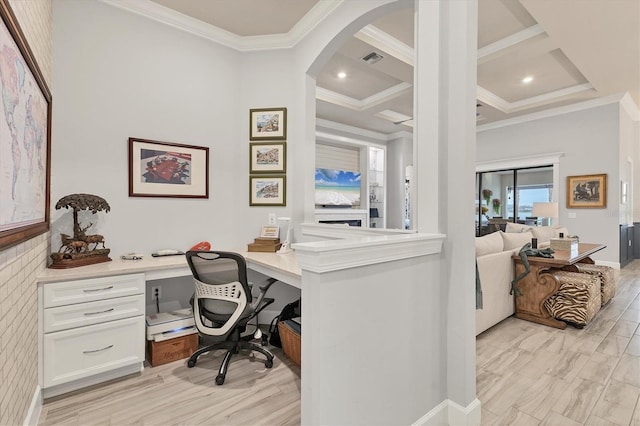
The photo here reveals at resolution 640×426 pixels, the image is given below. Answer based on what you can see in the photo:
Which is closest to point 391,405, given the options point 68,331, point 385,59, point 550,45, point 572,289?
point 68,331

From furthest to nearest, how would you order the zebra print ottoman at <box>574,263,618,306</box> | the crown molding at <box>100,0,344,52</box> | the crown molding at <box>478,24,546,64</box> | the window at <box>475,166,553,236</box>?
the window at <box>475,166,553,236</box> → the zebra print ottoman at <box>574,263,618,306</box> → the crown molding at <box>478,24,546,64</box> → the crown molding at <box>100,0,344,52</box>

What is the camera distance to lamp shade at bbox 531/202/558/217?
469 cm

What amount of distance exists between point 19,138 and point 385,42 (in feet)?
11.4

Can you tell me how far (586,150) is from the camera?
5840 millimetres

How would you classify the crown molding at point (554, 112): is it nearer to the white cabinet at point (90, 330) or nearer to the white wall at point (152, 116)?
the white wall at point (152, 116)

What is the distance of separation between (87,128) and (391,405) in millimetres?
2950

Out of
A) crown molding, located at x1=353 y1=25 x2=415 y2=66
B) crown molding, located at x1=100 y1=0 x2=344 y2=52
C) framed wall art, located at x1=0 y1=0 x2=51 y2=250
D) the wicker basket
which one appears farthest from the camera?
crown molding, located at x1=353 y1=25 x2=415 y2=66

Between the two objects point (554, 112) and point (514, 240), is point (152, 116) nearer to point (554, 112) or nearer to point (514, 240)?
point (514, 240)

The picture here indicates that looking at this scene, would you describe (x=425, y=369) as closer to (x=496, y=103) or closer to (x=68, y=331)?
(x=68, y=331)

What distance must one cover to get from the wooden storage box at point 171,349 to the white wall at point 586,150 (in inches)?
272

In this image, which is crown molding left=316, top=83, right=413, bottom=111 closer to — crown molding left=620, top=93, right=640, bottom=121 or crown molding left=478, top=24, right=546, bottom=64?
crown molding left=478, top=24, right=546, bottom=64

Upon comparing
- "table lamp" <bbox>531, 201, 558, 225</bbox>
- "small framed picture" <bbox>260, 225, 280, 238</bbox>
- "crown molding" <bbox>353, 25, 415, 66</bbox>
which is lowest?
"small framed picture" <bbox>260, 225, 280, 238</bbox>

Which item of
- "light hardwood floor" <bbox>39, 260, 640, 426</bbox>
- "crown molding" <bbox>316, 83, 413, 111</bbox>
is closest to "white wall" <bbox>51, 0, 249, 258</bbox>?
"light hardwood floor" <bbox>39, 260, 640, 426</bbox>

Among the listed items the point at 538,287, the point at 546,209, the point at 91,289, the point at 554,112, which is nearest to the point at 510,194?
the point at 554,112
